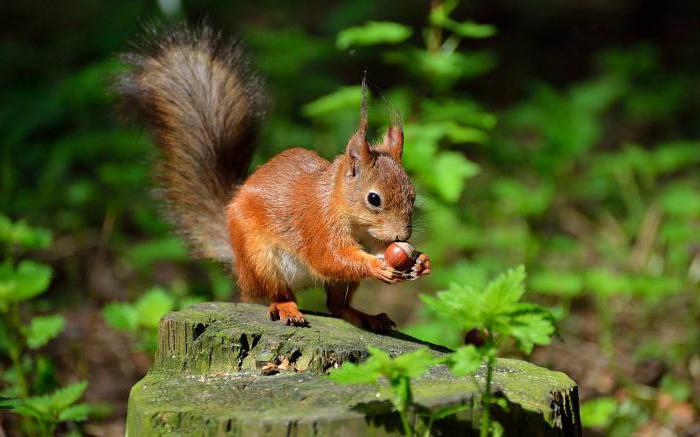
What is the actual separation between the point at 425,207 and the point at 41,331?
140cm

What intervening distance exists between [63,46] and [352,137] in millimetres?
4774

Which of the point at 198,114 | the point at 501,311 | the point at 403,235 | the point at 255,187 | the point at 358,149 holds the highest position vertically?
the point at 198,114

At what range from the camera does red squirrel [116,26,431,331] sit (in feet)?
8.07

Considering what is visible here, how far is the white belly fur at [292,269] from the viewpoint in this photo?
8.55 feet

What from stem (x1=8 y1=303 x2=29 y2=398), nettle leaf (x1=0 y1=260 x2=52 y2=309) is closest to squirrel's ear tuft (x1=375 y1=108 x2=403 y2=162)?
nettle leaf (x1=0 y1=260 x2=52 y2=309)

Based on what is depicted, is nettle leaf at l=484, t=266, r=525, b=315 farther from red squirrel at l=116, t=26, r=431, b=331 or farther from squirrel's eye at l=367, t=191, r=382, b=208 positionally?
squirrel's eye at l=367, t=191, r=382, b=208

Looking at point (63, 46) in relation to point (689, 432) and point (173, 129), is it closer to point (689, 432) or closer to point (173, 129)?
point (173, 129)

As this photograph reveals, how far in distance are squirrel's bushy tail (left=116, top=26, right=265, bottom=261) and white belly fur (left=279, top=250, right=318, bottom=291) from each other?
33 cm

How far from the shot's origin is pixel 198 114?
2.85 metres

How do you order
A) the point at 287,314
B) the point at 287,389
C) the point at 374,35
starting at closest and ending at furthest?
the point at 287,389 < the point at 287,314 < the point at 374,35

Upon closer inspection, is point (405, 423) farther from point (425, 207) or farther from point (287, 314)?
point (425, 207)

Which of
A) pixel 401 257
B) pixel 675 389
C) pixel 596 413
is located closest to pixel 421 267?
pixel 401 257

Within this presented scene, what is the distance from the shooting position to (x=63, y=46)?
6.70 m

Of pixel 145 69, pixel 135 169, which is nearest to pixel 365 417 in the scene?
pixel 145 69
